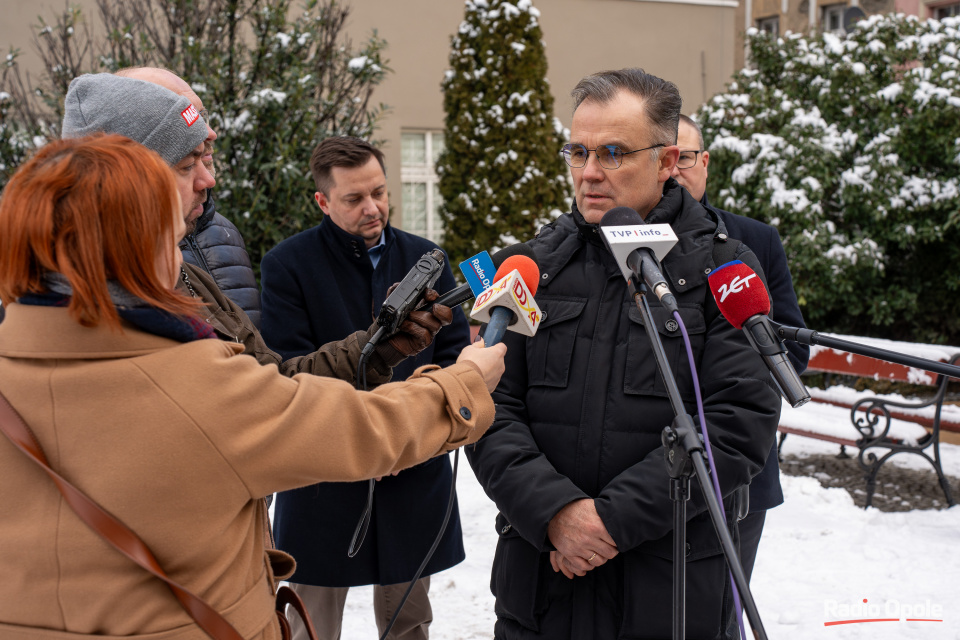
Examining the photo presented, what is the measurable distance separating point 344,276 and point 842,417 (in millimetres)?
5087

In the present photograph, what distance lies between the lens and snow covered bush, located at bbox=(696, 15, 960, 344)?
27.5 ft

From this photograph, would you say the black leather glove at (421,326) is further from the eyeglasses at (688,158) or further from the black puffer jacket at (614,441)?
the eyeglasses at (688,158)

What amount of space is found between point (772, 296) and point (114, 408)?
2545mm

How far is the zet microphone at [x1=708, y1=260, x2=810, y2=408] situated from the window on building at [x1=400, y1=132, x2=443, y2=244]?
1139 cm

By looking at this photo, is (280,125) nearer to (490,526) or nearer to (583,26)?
(490,526)

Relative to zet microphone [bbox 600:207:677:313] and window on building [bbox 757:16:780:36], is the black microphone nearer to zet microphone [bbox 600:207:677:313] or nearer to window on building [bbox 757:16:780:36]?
zet microphone [bbox 600:207:677:313]

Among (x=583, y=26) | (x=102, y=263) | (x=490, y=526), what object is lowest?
(x=490, y=526)

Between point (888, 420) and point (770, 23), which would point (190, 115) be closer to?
point (888, 420)

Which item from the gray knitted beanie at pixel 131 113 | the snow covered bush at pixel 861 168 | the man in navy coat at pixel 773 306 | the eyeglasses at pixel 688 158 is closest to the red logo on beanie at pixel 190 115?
the gray knitted beanie at pixel 131 113

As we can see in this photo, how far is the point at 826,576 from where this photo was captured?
4.48m

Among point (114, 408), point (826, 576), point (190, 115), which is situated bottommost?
point (826, 576)

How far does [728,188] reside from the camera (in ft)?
30.2

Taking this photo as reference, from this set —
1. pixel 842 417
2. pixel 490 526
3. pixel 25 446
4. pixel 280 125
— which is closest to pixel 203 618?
pixel 25 446

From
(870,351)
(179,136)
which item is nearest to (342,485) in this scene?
(179,136)
